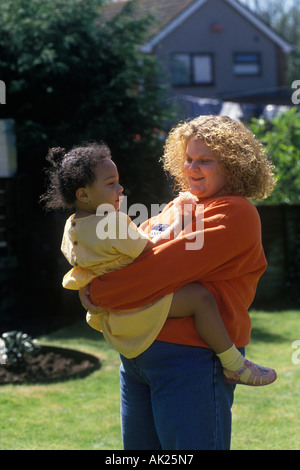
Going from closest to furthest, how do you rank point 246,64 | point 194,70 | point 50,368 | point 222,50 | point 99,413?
point 99,413
point 50,368
point 194,70
point 222,50
point 246,64

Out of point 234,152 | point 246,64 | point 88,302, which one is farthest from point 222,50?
point 88,302

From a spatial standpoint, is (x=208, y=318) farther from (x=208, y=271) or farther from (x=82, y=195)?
(x=82, y=195)

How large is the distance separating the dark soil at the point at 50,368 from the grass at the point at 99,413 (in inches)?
3.9

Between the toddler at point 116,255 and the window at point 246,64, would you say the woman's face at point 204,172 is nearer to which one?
the toddler at point 116,255

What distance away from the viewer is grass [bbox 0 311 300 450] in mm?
4301

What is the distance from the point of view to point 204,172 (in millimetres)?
2498

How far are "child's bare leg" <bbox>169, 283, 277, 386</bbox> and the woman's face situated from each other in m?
0.38

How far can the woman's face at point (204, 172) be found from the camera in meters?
2.50

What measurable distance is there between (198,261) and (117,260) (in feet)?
1.01

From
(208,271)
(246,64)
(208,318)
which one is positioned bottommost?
(208,318)

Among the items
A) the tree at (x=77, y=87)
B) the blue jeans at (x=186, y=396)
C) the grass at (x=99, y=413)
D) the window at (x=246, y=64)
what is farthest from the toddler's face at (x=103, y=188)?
the window at (x=246, y=64)

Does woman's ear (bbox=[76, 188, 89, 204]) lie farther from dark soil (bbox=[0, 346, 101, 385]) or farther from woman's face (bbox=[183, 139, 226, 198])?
dark soil (bbox=[0, 346, 101, 385])

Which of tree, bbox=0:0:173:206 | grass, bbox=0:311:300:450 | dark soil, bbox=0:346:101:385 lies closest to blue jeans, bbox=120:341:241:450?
grass, bbox=0:311:300:450

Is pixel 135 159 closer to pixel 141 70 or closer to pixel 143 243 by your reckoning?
pixel 141 70
